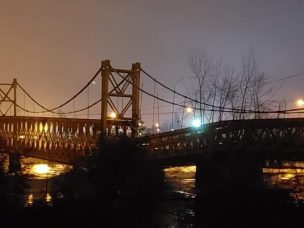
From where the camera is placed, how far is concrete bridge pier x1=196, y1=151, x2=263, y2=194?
25.5 metres

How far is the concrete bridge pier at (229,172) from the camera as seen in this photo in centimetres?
2552

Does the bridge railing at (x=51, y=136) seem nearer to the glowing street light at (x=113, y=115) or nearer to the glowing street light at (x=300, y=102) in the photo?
the glowing street light at (x=113, y=115)

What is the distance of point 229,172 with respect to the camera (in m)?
26.4

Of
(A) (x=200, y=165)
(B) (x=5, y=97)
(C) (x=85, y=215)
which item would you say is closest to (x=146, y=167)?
(C) (x=85, y=215)

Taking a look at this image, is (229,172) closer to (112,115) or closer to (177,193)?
(177,193)

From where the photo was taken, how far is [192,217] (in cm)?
1858

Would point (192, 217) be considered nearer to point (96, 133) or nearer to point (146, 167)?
point (146, 167)

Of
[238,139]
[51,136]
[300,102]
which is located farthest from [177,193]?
[300,102]

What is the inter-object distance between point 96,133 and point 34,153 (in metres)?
8.11

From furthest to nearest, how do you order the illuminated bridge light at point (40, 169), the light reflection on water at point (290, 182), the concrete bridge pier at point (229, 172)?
the illuminated bridge light at point (40, 169) → the concrete bridge pier at point (229, 172) → the light reflection on water at point (290, 182)

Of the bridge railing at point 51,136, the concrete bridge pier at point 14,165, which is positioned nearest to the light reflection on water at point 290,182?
the bridge railing at point 51,136

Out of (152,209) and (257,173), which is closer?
(152,209)

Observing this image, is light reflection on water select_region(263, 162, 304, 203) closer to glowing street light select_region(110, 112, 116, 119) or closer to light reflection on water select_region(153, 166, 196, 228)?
light reflection on water select_region(153, 166, 196, 228)

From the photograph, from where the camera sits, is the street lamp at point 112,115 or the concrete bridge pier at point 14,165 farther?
the street lamp at point 112,115
